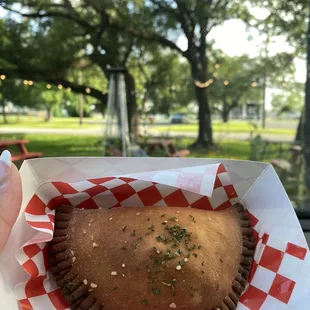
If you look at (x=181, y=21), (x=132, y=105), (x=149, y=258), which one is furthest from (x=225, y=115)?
(x=149, y=258)

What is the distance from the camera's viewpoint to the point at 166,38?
157 centimetres

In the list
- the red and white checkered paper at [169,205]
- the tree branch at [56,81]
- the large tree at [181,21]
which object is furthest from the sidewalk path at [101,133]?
the red and white checkered paper at [169,205]

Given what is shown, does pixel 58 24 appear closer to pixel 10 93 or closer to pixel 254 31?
pixel 10 93

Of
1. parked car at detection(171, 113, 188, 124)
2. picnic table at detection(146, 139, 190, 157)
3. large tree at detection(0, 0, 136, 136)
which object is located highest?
large tree at detection(0, 0, 136, 136)

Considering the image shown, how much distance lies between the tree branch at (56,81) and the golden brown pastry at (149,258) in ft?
3.03

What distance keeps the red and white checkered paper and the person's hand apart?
0.06 metres

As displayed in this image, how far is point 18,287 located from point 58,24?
113cm

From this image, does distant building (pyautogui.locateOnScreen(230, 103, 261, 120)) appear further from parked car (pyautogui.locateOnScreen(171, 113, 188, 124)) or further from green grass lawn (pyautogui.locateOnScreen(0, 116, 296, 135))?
parked car (pyautogui.locateOnScreen(171, 113, 188, 124))

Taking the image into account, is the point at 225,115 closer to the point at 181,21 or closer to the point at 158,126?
the point at 158,126

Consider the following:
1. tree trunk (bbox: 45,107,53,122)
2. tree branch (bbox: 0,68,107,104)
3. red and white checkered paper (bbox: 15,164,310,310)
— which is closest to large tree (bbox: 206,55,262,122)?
tree branch (bbox: 0,68,107,104)

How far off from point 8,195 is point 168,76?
4.01 feet

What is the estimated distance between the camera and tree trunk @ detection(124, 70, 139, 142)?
5.73ft

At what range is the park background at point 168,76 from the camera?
148 cm

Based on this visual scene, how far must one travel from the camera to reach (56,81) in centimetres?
171
